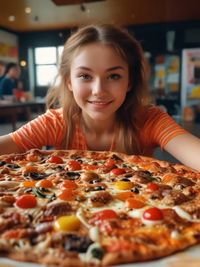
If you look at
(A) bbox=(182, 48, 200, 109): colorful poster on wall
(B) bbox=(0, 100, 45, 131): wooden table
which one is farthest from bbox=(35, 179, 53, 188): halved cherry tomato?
(A) bbox=(182, 48, 200, 109): colorful poster on wall

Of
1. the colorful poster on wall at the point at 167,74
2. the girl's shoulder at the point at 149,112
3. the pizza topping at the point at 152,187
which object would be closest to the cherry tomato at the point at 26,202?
the pizza topping at the point at 152,187

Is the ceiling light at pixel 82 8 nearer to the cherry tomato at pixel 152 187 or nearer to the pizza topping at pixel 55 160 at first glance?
the pizza topping at pixel 55 160

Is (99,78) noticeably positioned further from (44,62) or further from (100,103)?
(44,62)

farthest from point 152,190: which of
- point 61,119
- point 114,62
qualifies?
point 61,119

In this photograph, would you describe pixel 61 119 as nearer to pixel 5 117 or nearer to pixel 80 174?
pixel 80 174

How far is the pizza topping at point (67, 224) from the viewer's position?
757 millimetres

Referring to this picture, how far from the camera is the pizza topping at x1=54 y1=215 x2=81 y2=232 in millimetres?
757

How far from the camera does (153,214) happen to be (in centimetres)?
83

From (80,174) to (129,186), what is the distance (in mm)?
228

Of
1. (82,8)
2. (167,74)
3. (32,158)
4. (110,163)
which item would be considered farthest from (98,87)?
(167,74)

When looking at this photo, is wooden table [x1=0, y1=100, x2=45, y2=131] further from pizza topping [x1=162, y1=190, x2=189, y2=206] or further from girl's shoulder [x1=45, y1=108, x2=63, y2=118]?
pizza topping [x1=162, y1=190, x2=189, y2=206]

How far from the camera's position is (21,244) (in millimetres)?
702

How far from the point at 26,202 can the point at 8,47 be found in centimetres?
878

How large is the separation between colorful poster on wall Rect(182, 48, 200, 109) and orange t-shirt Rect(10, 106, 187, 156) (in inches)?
245
